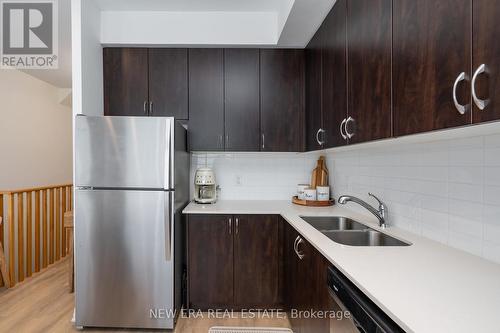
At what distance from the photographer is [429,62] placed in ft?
3.31

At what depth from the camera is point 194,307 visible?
239 cm

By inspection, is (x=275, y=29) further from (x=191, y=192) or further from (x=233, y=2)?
(x=191, y=192)

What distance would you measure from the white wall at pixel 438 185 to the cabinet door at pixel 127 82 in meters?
1.91

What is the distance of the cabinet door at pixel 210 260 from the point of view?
7.75 ft

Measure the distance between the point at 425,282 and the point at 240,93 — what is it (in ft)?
6.96

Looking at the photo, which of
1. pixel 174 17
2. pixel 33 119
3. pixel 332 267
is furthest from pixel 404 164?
pixel 33 119

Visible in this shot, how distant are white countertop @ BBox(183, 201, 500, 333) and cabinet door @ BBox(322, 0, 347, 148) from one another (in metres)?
0.70

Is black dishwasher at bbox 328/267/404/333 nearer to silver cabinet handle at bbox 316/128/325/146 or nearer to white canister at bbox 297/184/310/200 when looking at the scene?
silver cabinet handle at bbox 316/128/325/146

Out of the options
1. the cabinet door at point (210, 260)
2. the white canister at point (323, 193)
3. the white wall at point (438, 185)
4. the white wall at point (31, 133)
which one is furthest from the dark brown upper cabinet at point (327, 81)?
the white wall at point (31, 133)

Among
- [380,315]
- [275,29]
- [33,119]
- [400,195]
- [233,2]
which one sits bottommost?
[380,315]

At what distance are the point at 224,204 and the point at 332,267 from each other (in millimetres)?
1570

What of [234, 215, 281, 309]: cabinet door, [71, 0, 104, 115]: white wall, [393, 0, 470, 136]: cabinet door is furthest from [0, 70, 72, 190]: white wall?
[393, 0, 470, 136]: cabinet door

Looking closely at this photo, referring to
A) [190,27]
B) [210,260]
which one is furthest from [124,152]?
[190,27]

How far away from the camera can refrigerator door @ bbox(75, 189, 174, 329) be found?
209 centimetres
